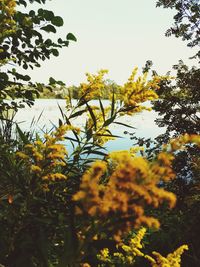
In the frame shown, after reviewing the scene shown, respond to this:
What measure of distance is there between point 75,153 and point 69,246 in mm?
1484

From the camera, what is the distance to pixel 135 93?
2770mm

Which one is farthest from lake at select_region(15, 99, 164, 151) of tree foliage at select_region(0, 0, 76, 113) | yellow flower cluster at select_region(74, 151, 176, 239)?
yellow flower cluster at select_region(74, 151, 176, 239)

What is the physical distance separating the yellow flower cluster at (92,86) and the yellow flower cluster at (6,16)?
2.62 ft

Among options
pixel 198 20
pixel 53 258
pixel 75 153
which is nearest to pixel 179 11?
pixel 198 20

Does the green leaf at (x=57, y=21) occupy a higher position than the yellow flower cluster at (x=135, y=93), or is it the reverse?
the green leaf at (x=57, y=21)

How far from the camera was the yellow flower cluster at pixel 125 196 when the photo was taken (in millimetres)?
1027

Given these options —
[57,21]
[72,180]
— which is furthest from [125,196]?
[57,21]

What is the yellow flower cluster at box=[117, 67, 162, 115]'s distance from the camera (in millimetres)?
2730

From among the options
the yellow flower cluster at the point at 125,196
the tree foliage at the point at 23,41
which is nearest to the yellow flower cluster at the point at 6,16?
the tree foliage at the point at 23,41

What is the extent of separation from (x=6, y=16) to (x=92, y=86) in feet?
3.12

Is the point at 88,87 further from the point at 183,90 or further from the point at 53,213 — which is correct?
the point at 183,90

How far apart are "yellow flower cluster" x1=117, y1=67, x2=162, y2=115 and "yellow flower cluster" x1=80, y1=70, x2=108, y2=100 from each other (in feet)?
1.09

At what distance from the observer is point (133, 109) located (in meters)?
2.81

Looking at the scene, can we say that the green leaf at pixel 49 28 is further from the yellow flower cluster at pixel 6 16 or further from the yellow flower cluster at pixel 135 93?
the yellow flower cluster at pixel 135 93
